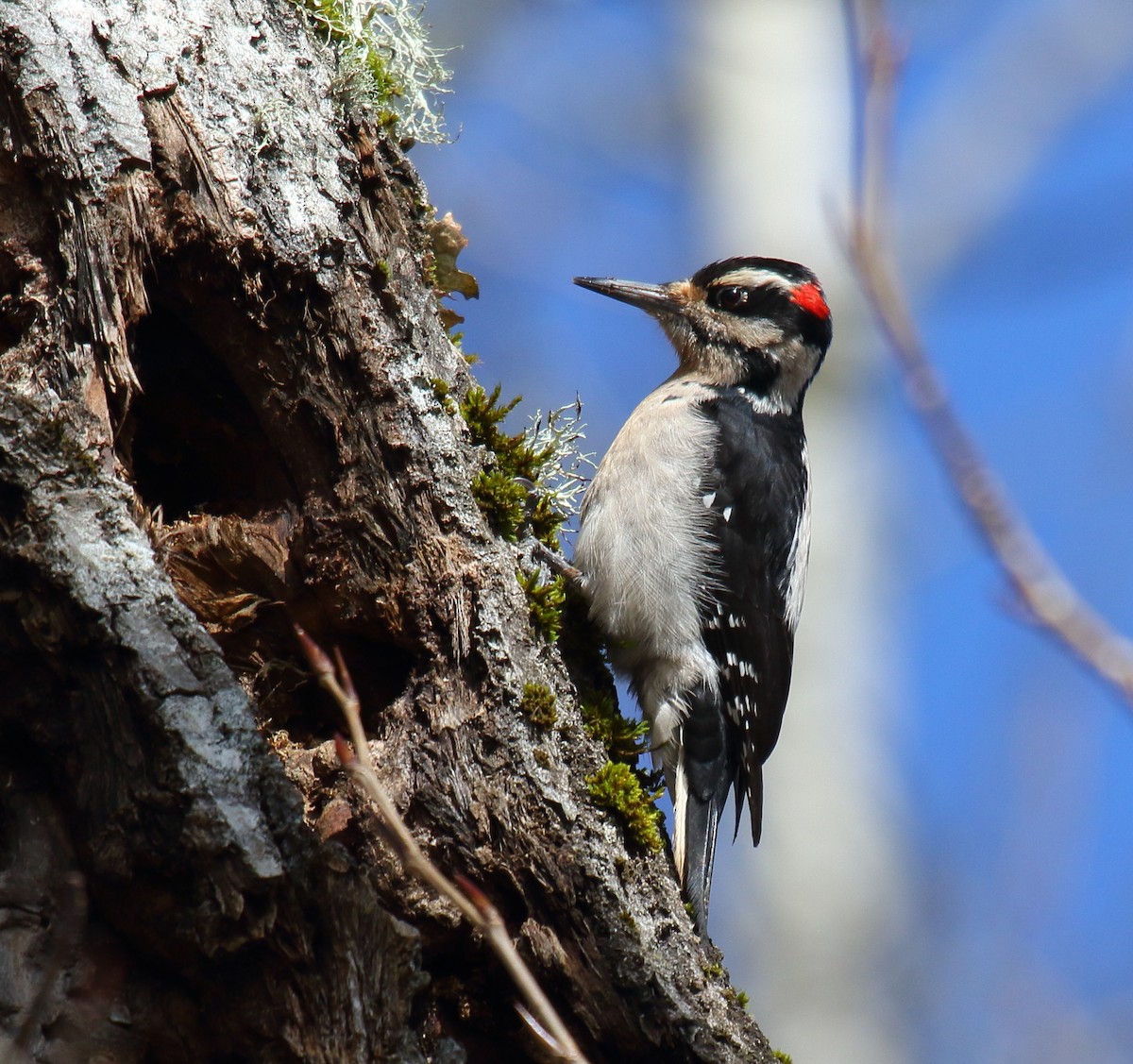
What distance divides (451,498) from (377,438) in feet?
0.73

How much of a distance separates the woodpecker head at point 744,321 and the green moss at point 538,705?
2.40 meters

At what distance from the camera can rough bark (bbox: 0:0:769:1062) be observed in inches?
91.7

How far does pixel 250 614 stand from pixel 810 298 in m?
2.91

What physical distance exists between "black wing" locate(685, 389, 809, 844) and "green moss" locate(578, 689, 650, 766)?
97 cm

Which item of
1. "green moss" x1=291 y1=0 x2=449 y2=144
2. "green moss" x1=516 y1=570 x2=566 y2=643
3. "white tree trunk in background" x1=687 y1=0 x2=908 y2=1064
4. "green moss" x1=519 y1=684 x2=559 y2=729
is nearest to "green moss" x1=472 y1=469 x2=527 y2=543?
"green moss" x1=516 y1=570 x2=566 y2=643

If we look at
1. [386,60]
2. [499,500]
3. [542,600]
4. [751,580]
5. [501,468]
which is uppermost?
[386,60]

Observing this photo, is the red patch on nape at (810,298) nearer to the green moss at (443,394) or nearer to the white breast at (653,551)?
the white breast at (653,551)

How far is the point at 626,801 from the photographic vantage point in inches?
115

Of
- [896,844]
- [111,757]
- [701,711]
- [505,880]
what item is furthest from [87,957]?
[896,844]

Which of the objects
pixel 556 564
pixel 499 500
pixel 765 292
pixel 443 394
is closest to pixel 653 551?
pixel 556 564

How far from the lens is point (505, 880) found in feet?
8.90

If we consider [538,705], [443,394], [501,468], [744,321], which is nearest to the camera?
[538,705]

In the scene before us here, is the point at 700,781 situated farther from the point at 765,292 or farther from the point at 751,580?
the point at 765,292

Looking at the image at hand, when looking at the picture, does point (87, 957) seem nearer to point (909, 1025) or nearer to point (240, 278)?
point (240, 278)
